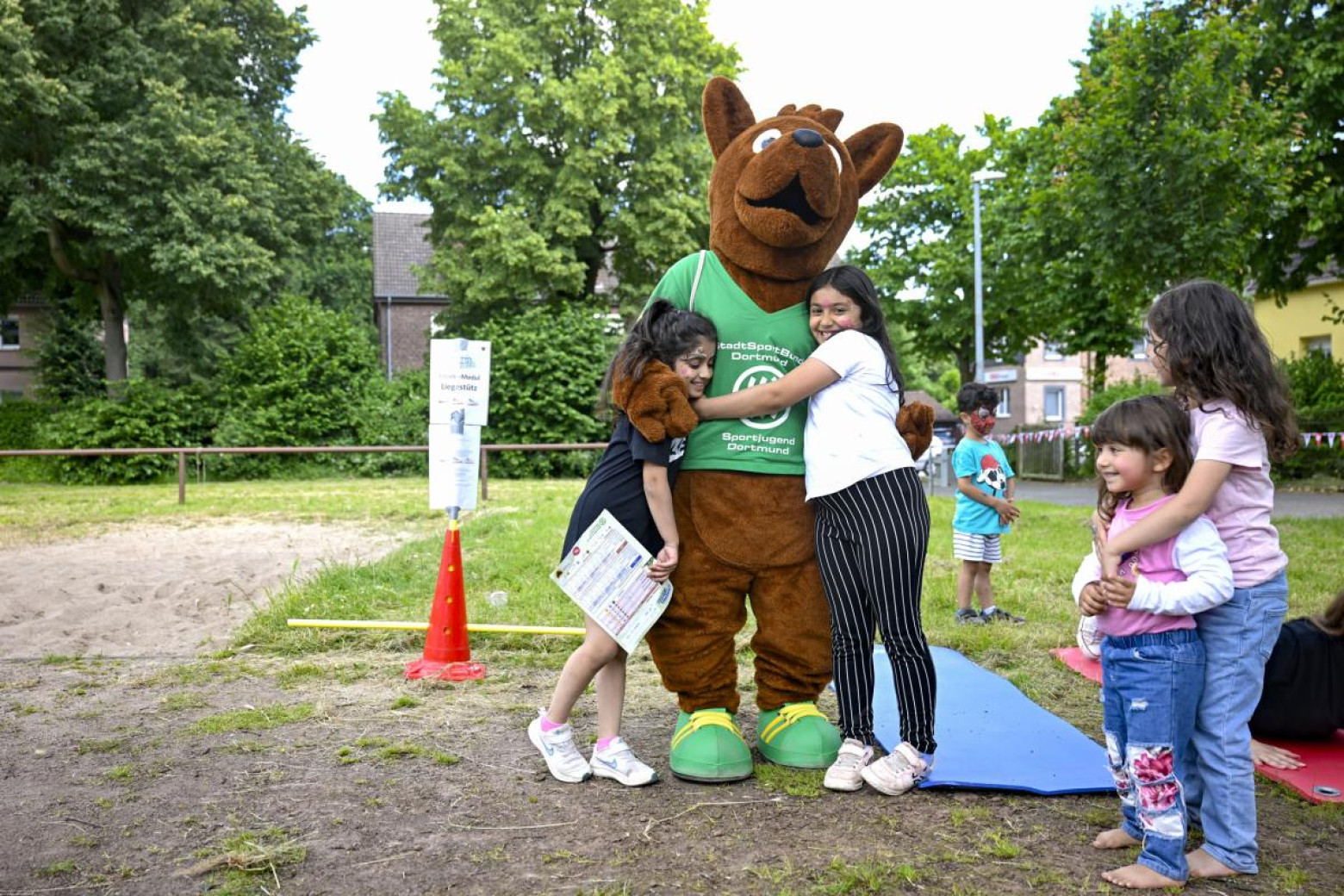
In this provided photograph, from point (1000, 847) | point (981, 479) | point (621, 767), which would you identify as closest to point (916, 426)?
point (1000, 847)

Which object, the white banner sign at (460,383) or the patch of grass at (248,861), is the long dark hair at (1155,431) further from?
the white banner sign at (460,383)

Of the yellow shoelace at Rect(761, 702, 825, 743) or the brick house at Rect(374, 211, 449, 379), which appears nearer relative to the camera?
the yellow shoelace at Rect(761, 702, 825, 743)

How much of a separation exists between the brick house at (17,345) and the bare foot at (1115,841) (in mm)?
40227

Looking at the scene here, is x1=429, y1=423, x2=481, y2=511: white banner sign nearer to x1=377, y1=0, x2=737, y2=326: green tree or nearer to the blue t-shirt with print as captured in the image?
the blue t-shirt with print

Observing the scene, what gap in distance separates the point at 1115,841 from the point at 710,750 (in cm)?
128

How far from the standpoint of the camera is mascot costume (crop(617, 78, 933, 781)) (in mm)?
3727

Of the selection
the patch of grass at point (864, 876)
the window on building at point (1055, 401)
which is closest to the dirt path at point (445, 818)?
the patch of grass at point (864, 876)

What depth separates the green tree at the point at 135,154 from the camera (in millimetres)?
20859

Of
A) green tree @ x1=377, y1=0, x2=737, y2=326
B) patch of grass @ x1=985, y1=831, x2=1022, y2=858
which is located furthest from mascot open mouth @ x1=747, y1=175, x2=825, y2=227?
green tree @ x1=377, y1=0, x2=737, y2=326

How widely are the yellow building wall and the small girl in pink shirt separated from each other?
78.8ft

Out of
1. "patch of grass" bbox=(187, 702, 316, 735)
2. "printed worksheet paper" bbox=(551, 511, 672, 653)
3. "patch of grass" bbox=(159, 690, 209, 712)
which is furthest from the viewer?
"patch of grass" bbox=(159, 690, 209, 712)

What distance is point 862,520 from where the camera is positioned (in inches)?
137

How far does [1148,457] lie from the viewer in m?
2.80

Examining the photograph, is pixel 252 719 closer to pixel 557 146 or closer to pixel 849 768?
Result: pixel 849 768
